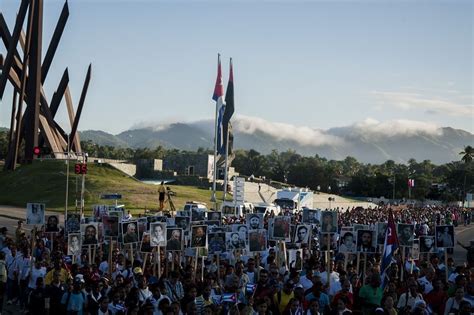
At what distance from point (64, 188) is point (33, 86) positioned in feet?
33.5

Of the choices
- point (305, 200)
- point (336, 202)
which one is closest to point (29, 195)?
point (305, 200)

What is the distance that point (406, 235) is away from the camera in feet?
65.4

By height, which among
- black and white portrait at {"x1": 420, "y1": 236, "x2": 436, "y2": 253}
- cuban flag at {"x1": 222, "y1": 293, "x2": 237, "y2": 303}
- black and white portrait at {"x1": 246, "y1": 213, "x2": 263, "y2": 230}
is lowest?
cuban flag at {"x1": 222, "y1": 293, "x2": 237, "y2": 303}

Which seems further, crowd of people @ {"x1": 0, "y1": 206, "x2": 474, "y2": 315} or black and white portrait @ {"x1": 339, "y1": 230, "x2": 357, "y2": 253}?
black and white portrait @ {"x1": 339, "y1": 230, "x2": 357, "y2": 253}

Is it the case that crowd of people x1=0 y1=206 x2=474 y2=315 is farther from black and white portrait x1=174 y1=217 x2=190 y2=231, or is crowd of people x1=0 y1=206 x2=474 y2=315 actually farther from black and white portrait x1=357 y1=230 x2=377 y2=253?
black and white portrait x1=174 y1=217 x2=190 y2=231

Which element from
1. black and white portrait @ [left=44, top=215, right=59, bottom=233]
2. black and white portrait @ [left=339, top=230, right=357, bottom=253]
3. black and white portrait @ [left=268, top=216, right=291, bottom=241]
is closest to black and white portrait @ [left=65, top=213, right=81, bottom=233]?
black and white portrait @ [left=44, top=215, right=59, bottom=233]

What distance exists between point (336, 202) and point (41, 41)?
37637 millimetres

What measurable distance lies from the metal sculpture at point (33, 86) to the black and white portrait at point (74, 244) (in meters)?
46.5

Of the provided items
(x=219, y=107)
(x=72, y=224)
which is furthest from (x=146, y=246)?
(x=219, y=107)

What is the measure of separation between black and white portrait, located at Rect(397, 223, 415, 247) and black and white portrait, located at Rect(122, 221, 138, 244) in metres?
6.87

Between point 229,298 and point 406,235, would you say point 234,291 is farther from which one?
point 406,235

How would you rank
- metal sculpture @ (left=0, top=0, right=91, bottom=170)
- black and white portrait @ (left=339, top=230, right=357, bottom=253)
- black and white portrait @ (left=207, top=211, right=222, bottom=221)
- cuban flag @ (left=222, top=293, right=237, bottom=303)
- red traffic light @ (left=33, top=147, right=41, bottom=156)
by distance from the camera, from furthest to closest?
1. metal sculpture @ (left=0, top=0, right=91, bottom=170)
2. red traffic light @ (left=33, top=147, right=41, bottom=156)
3. black and white portrait @ (left=207, top=211, right=222, bottom=221)
4. black and white portrait @ (left=339, top=230, right=357, bottom=253)
5. cuban flag @ (left=222, top=293, right=237, bottom=303)

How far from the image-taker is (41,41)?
6712 centimetres

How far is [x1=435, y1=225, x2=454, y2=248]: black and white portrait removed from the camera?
64.3ft
